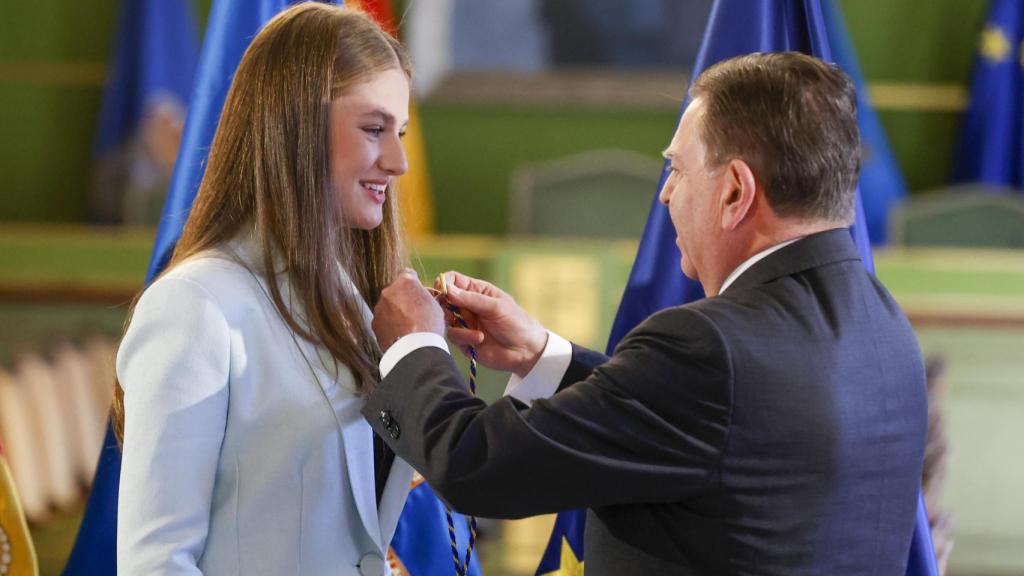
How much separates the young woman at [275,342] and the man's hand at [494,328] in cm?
19

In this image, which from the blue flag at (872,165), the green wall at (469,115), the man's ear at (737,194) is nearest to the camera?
the man's ear at (737,194)

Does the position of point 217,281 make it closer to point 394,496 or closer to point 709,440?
point 394,496

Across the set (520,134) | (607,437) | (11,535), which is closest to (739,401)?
(607,437)

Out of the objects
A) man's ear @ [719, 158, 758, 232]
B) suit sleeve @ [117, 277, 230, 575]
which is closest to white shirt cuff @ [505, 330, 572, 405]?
man's ear @ [719, 158, 758, 232]

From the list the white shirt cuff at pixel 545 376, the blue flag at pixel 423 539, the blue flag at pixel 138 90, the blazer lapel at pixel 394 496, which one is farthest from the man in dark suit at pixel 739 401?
the blue flag at pixel 138 90

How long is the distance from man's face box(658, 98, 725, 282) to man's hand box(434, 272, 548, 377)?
0.33m

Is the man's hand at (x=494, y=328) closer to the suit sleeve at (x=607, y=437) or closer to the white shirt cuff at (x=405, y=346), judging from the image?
the white shirt cuff at (x=405, y=346)

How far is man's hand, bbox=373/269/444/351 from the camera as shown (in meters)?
1.67

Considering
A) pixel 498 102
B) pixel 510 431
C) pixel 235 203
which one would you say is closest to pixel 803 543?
pixel 510 431

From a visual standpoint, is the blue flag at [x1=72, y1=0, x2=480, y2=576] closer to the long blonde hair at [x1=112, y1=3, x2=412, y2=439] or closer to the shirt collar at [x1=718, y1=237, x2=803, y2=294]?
the long blonde hair at [x1=112, y1=3, x2=412, y2=439]

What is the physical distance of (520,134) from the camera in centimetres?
671

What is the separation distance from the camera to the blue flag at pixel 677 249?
2016 mm

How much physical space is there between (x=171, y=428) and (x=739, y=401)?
0.68 metres

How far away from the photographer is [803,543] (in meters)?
1.52
